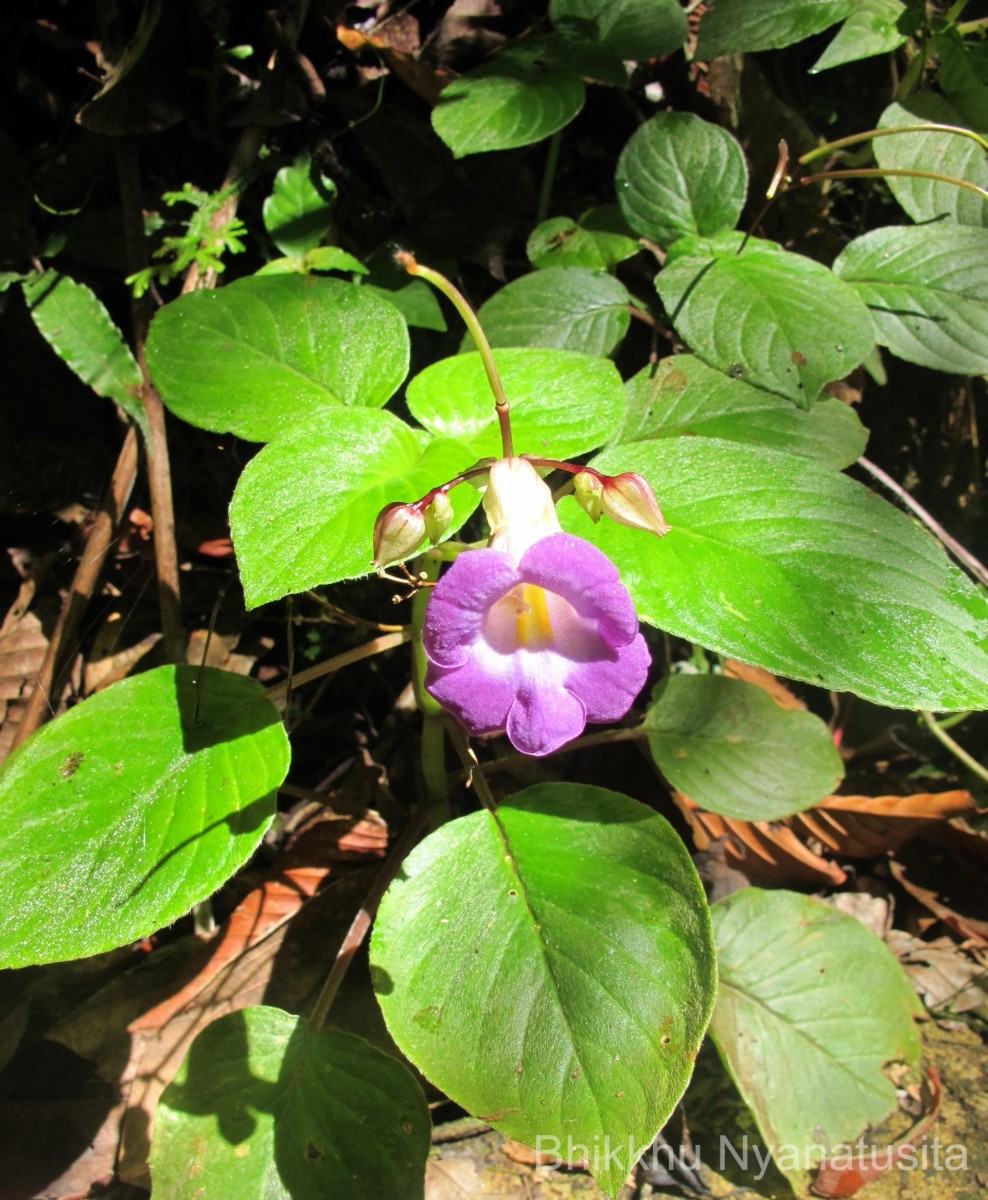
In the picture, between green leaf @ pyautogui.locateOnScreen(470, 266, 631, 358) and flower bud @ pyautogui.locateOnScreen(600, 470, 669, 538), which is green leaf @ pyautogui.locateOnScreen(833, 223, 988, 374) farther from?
flower bud @ pyautogui.locateOnScreen(600, 470, 669, 538)

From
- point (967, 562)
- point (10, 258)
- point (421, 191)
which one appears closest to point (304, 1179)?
point (967, 562)

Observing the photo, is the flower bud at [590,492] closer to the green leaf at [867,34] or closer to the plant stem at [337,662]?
the plant stem at [337,662]

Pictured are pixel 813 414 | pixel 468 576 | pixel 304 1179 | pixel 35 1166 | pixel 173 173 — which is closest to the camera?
pixel 468 576

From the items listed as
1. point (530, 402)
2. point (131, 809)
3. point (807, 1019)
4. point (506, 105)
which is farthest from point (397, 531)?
point (807, 1019)

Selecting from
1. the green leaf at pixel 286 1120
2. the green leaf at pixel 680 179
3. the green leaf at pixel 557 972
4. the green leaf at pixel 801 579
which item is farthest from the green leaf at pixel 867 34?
the green leaf at pixel 286 1120

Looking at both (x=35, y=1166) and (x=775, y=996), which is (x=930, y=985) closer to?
(x=775, y=996)

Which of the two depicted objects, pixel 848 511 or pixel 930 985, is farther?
pixel 930 985
